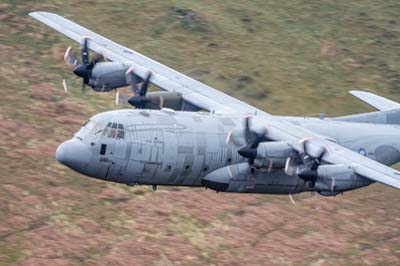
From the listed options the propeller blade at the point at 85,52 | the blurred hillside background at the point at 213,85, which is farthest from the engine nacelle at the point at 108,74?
the blurred hillside background at the point at 213,85

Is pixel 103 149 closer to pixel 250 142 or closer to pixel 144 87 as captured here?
pixel 250 142

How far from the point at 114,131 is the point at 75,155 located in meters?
1.91

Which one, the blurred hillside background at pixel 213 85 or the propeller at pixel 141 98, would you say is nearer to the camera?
the propeller at pixel 141 98

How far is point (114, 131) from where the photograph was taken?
37.2 m

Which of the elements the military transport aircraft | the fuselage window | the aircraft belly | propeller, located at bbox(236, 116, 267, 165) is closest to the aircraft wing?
the military transport aircraft

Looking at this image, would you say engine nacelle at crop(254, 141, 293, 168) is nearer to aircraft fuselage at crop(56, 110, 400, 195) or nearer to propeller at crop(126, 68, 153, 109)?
aircraft fuselage at crop(56, 110, 400, 195)

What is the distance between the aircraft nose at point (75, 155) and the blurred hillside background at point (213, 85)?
719 cm

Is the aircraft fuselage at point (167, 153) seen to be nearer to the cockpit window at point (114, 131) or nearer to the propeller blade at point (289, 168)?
the cockpit window at point (114, 131)

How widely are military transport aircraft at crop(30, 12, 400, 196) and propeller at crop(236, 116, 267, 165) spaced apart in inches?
1.6

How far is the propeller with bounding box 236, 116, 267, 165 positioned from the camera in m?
36.9

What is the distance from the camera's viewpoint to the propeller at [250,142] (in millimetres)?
36938

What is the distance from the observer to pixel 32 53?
5919 centimetres

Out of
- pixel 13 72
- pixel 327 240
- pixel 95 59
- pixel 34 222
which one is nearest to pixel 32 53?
pixel 13 72

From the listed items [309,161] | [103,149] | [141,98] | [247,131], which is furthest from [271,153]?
[141,98]
